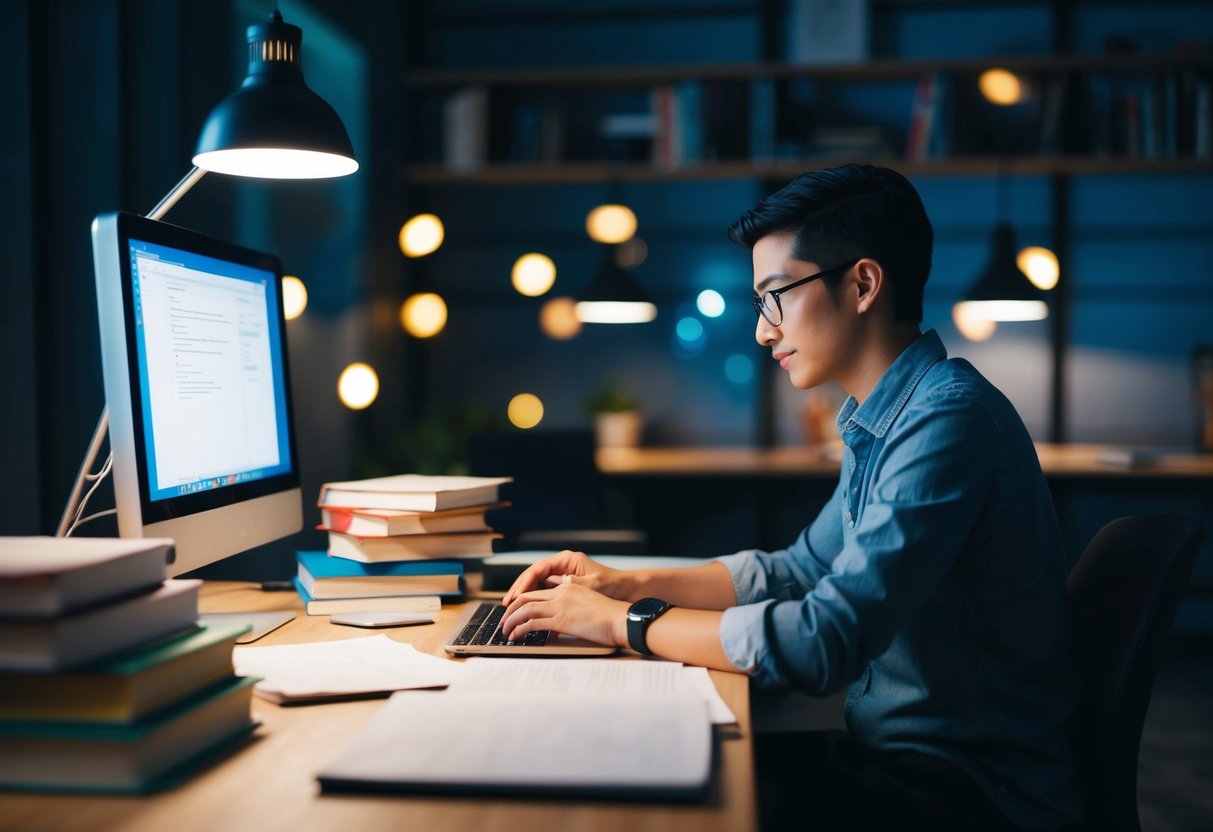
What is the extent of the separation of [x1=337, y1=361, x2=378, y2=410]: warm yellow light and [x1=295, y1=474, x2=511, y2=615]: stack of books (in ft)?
7.22

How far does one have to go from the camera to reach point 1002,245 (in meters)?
3.52

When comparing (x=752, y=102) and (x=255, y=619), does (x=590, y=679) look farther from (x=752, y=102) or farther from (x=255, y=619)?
(x=752, y=102)

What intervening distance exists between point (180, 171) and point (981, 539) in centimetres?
184

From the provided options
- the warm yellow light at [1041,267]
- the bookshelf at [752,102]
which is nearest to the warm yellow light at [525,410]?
the bookshelf at [752,102]

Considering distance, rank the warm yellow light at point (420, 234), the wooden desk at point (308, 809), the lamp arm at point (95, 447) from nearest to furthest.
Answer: the wooden desk at point (308, 809)
the lamp arm at point (95, 447)
the warm yellow light at point (420, 234)

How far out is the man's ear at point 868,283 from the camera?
1.28m

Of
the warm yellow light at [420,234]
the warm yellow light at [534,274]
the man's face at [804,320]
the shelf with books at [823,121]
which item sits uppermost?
the shelf with books at [823,121]

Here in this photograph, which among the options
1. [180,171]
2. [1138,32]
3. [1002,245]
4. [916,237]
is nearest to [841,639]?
[916,237]

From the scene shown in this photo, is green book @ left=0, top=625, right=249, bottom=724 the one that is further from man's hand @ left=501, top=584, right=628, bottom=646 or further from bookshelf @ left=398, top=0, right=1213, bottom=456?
bookshelf @ left=398, top=0, right=1213, bottom=456

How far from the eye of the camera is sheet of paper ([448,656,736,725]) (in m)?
1.00

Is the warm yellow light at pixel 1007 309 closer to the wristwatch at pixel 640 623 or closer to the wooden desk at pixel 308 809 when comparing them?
the wristwatch at pixel 640 623

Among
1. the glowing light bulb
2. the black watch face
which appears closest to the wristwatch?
the black watch face

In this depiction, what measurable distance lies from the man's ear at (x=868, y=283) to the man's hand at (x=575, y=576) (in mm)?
504

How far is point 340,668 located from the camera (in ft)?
3.62
